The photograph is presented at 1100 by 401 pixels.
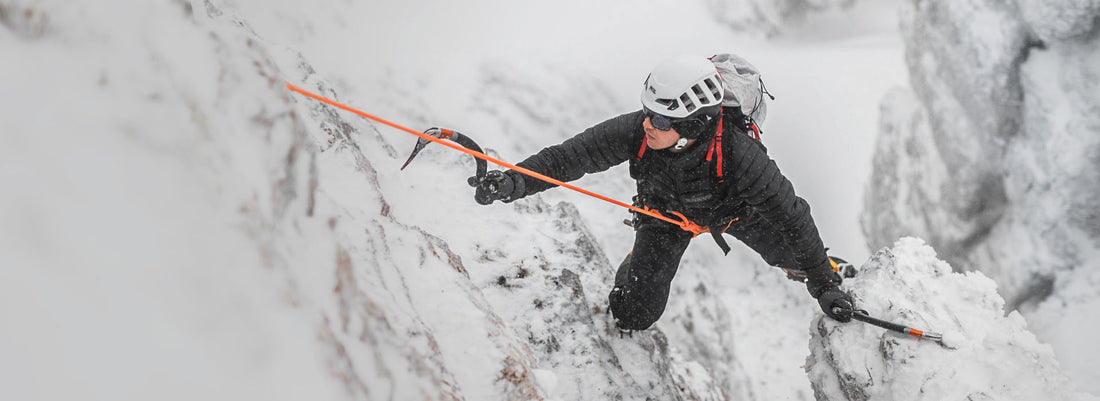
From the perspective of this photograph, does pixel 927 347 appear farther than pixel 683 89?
Yes

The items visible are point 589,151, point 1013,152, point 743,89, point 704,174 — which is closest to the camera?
point 704,174

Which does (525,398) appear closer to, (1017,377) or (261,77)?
(261,77)

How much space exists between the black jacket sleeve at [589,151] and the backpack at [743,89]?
525mm

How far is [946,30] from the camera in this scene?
7793 mm

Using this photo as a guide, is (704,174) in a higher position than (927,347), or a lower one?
higher

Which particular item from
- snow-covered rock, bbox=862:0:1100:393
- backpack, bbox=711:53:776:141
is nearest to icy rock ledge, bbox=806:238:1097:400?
backpack, bbox=711:53:776:141

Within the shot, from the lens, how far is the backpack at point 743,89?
3.21 meters

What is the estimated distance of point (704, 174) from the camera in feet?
9.84

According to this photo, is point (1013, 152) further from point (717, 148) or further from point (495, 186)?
point (495, 186)

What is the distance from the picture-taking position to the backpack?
321 cm

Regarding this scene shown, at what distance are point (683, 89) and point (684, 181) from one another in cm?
55

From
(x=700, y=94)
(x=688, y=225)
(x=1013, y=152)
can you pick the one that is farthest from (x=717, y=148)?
(x=1013, y=152)

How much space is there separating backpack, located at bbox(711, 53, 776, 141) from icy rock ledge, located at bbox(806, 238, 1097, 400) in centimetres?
121

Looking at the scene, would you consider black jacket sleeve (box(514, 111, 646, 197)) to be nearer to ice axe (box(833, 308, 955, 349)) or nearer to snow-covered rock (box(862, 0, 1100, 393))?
ice axe (box(833, 308, 955, 349))
